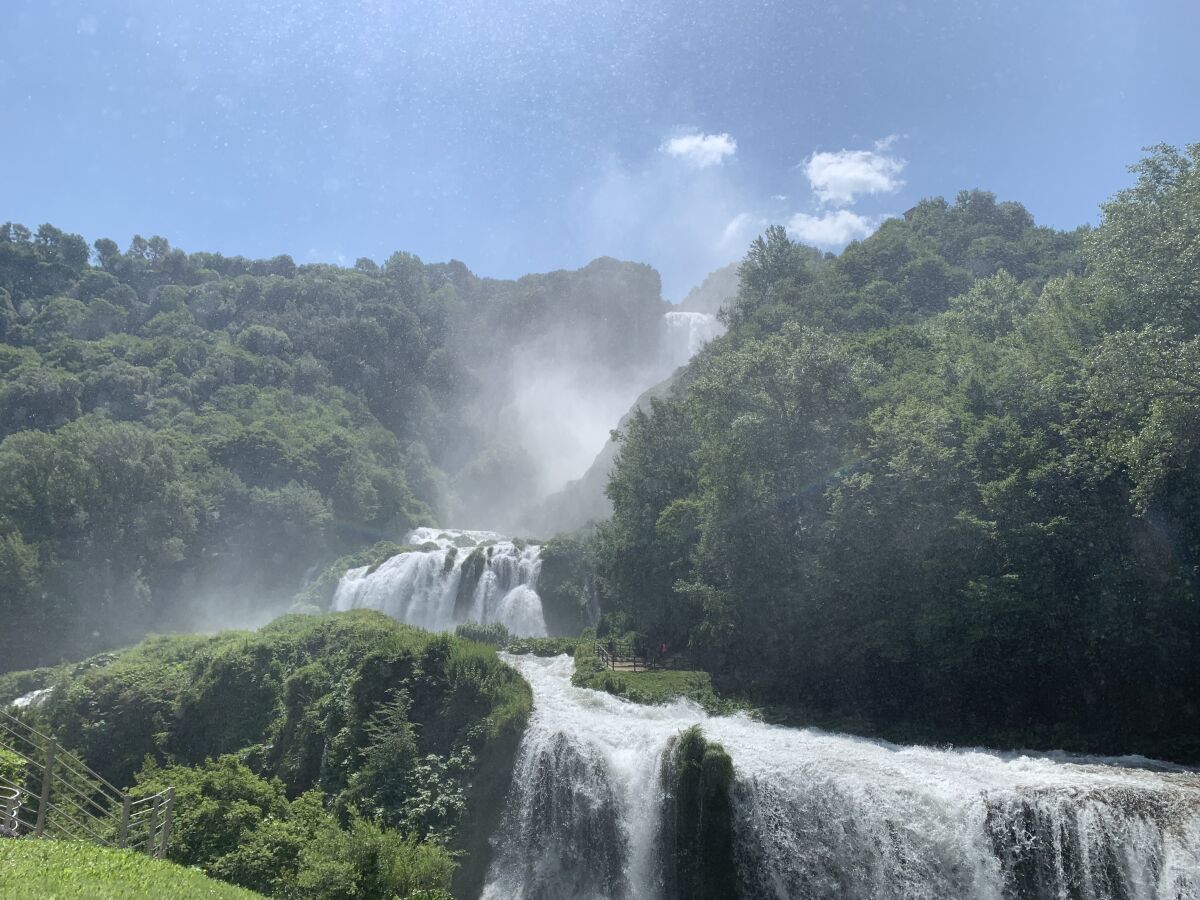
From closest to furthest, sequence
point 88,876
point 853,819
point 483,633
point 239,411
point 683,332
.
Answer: point 88,876 → point 853,819 → point 483,633 → point 239,411 → point 683,332

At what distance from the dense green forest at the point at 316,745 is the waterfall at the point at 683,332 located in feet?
317

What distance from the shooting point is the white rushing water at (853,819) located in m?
14.4

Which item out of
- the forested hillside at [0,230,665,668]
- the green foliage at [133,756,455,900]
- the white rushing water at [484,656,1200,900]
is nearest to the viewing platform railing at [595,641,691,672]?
the white rushing water at [484,656,1200,900]

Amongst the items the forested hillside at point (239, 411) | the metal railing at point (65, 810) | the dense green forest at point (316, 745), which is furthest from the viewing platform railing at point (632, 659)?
the forested hillside at point (239, 411)

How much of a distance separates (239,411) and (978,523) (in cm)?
7505

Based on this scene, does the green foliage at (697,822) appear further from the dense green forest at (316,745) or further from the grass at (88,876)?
the grass at (88,876)

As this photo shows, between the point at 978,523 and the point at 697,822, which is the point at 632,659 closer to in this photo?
the point at 697,822

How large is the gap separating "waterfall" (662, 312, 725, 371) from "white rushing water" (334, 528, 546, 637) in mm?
77565

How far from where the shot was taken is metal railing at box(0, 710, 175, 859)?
12.2 metres

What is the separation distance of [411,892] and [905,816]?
10890 millimetres

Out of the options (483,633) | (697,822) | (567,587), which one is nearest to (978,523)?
(697,822)

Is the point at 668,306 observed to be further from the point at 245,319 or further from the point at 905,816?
the point at 905,816

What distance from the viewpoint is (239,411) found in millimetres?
79250

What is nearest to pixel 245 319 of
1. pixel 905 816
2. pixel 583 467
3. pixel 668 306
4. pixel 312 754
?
pixel 583 467
